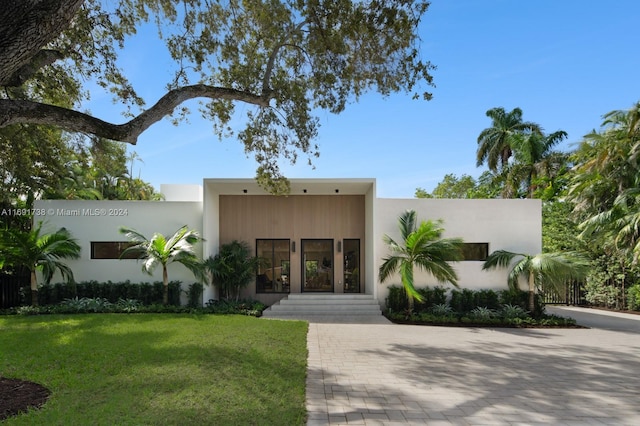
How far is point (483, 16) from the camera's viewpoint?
25.4 feet

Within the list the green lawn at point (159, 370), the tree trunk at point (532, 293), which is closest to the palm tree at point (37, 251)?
the green lawn at point (159, 370)

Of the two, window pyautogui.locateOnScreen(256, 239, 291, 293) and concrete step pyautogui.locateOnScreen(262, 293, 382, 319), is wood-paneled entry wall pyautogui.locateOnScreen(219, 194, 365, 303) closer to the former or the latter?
window pyautogui.locateOnScreen(256, 239, 291, 293)

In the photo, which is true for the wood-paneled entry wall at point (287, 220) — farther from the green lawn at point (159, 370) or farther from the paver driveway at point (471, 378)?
the paver driveway at point (471, 378)

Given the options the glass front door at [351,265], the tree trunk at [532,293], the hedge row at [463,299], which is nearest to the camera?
the tree trunk at [532,293]

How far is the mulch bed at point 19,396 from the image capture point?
4295 mm

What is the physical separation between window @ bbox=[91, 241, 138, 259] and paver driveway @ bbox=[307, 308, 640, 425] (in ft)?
24.9

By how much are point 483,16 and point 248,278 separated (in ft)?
33.4

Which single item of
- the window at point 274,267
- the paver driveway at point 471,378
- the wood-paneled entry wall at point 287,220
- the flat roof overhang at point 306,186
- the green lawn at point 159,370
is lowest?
the paver driveway at point 471,378

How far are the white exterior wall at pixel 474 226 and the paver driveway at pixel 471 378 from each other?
3.10 m

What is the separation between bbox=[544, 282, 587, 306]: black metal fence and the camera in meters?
16.3

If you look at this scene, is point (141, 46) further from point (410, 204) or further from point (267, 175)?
point (410, 204)

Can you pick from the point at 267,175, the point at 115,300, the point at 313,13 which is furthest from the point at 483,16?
the point at 115,300

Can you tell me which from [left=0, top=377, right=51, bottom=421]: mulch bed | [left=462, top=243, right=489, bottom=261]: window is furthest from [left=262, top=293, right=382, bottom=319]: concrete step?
[left=0, top=377, right=51, bottom=421]: mulch bed

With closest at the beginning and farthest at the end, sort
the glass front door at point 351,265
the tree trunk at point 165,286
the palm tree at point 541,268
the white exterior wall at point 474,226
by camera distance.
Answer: the palm tree at point 541,268
the tree trunk at point 165,286
the white exterior wall at point 474,226
the glass front door at point 351,265
